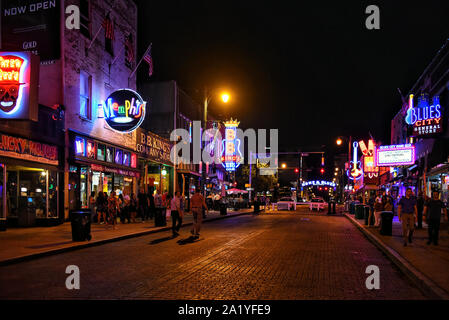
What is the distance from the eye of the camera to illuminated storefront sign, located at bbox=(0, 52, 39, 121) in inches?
627

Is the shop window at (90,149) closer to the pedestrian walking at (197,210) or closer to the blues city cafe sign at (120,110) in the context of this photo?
the blues city cafe sign at (120,110)

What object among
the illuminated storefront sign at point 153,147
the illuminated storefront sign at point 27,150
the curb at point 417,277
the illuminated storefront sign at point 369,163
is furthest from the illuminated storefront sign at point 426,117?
the illuminated storefront sign at point 369,163

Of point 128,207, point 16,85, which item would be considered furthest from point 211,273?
point 128,207

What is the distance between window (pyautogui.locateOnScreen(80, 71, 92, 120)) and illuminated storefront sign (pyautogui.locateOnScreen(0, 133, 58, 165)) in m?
3.23

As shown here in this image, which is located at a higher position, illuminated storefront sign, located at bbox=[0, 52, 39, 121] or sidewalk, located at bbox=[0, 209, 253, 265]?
illuminated storefront sign, located at bbox=[0, 52, 39, 121]

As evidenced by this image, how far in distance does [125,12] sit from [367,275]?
24.0m

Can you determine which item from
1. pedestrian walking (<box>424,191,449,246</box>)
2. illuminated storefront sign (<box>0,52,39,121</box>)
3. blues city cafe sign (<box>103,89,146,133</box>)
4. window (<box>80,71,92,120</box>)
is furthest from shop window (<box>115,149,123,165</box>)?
pedestrian walking (<box>424,191,449,246</box>)

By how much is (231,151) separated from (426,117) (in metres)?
28.6

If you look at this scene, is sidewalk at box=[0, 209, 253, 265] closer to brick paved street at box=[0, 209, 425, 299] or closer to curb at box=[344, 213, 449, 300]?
brick paved street at box=[0, 209, 425, 299]

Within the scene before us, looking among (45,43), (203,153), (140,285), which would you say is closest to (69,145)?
(45,43)

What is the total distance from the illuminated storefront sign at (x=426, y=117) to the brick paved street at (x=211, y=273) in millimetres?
11622

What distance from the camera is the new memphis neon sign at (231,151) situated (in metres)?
49.9

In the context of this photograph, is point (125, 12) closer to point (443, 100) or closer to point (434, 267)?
point (443, 100)

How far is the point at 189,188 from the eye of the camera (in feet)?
134
